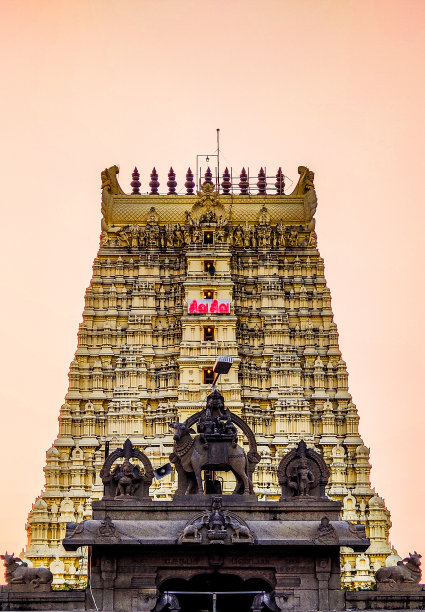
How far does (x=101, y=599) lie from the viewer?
44.8 m

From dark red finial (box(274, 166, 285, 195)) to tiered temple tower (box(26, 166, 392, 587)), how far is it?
16.3 feet

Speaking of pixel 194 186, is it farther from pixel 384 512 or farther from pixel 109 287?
pixel 384 512

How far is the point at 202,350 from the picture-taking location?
99.8m

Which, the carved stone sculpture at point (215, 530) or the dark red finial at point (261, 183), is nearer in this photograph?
the carved stone sculpture at point (215, 530)

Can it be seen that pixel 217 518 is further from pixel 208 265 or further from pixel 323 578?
pixel 208 265

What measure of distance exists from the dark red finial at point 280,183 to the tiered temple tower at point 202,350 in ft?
16.3

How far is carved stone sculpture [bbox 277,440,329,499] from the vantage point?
47.1 meters

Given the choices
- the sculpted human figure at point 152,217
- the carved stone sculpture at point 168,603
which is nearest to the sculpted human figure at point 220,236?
the sculpted human figure at point 152,217

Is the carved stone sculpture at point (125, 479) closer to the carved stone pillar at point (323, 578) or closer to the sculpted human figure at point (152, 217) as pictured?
the carved stone pillar at point (323, 578)

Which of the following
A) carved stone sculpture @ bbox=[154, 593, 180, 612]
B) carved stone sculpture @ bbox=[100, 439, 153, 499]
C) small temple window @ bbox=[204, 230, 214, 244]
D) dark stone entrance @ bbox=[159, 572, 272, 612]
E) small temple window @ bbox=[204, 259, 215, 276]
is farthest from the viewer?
small temple window @ bbox=[204, 230, 214, 244]

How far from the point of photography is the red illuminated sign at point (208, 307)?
102 m

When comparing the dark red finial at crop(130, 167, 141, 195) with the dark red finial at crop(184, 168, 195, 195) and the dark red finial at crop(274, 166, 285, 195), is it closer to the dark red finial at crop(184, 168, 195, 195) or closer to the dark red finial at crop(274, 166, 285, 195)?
the dark red finial at crop(184, 168, 195, 195)

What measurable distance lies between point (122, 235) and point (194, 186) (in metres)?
10.5

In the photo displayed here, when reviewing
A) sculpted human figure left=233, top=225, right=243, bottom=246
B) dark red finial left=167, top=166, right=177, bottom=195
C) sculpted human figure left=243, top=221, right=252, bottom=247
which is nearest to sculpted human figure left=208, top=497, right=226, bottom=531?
sculpted human figure left=243, top=221, right=252, bottom=247
